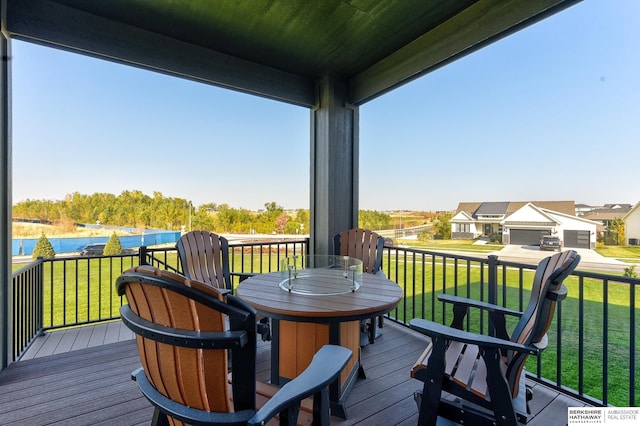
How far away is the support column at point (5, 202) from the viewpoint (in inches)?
100

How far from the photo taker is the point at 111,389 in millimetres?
2307

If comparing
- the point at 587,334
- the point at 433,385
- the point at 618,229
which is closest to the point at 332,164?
the point at 618,229

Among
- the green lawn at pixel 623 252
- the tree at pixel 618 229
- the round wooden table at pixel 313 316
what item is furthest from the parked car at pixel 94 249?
the tree at pixel 618 229

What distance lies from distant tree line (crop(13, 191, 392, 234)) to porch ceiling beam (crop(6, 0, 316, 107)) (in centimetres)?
187

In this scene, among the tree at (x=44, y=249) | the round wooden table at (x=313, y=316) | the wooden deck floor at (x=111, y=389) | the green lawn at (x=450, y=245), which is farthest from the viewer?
the tree at (x=44, y=249)

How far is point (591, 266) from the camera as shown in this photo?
2.52 meters

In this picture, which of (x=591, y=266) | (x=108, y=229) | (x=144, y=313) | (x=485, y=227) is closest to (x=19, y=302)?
(x=108, y=229)

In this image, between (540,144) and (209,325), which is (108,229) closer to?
(209,325)

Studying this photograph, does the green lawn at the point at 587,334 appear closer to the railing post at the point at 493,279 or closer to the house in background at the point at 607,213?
the railing post at the point at 493,279

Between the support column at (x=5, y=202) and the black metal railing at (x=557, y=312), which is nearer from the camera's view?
the black metal railing at (x=557, y=312)

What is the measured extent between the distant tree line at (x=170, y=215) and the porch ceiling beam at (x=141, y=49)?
6.13 ft

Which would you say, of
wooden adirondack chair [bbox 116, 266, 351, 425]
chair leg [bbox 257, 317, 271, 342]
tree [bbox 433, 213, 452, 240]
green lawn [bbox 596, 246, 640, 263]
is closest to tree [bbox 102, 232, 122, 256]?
chair leg [bbox 257, 317, 271, 342]

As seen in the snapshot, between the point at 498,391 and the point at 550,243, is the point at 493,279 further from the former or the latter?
the point at 498,391

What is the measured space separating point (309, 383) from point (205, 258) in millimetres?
2483
